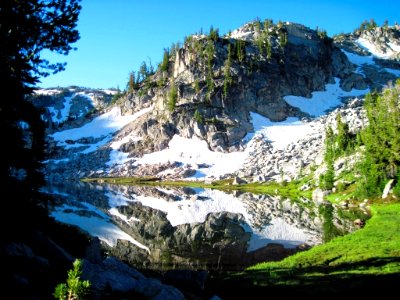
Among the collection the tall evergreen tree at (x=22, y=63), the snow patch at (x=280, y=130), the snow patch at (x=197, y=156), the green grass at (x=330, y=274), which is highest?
the snow patch at (x=280, y=130)

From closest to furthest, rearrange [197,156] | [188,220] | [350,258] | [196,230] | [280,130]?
[350,258], [196,230], [188,220], [197,156], [280,130]

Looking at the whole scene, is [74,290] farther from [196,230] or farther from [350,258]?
[196,230]

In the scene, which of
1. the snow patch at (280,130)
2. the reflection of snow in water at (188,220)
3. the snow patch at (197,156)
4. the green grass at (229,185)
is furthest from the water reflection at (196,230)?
the snow patch at (280,130)

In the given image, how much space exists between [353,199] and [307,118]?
117045 mm

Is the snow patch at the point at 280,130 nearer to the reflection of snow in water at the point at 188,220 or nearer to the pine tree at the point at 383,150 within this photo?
the pine tree at the point at 383,150

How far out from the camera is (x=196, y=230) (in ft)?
156

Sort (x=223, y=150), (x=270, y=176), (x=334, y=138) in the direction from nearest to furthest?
(x=334, y=138) < (x=270, y=176) < (x=223, y=150)

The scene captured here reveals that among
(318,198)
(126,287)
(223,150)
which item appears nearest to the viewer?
(126,287)

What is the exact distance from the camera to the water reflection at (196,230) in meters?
34.0

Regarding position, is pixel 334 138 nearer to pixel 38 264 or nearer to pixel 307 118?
pixel 307 118

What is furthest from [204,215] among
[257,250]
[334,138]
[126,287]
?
[334,138]

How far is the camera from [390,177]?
235 ft

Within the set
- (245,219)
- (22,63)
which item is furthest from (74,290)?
(245,219)

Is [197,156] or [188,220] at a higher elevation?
[197,156]
